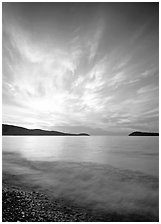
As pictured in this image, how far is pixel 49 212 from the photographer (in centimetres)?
486

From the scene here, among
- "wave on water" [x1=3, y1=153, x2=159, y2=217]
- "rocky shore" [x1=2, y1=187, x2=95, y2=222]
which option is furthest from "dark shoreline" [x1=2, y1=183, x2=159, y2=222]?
"wave on water" [x1=3, y1=153, x2=159, y2=217]

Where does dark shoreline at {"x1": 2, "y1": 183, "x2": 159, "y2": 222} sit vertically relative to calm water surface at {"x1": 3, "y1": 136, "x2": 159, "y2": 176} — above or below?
above

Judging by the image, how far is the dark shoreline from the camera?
441 centimetres

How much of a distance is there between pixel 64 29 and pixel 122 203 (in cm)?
752

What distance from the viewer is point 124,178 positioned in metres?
10.1

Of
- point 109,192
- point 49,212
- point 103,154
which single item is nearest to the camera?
point 49,212

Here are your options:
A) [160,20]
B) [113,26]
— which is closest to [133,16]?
[113,26]

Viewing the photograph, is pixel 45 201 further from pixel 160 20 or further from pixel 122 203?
pixel 160 20

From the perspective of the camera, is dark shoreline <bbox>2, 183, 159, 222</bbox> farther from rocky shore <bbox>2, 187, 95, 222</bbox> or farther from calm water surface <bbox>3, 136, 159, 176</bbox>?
calm water surface <bbox>3, 136, 159, 176</bbox>

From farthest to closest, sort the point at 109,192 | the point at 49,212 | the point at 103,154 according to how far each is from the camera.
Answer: the point at 103,154 → the point at 109,192 → the point at 49,212

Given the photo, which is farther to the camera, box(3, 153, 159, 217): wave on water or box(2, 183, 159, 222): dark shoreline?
box(3, 153, 159, 217): wave on water

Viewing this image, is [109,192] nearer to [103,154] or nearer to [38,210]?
[38,210]

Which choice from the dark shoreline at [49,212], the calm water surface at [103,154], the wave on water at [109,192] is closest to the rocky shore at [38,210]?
the dark shoreline at [49,212]

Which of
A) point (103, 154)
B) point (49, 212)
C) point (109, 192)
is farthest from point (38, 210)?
point (103, 154)
